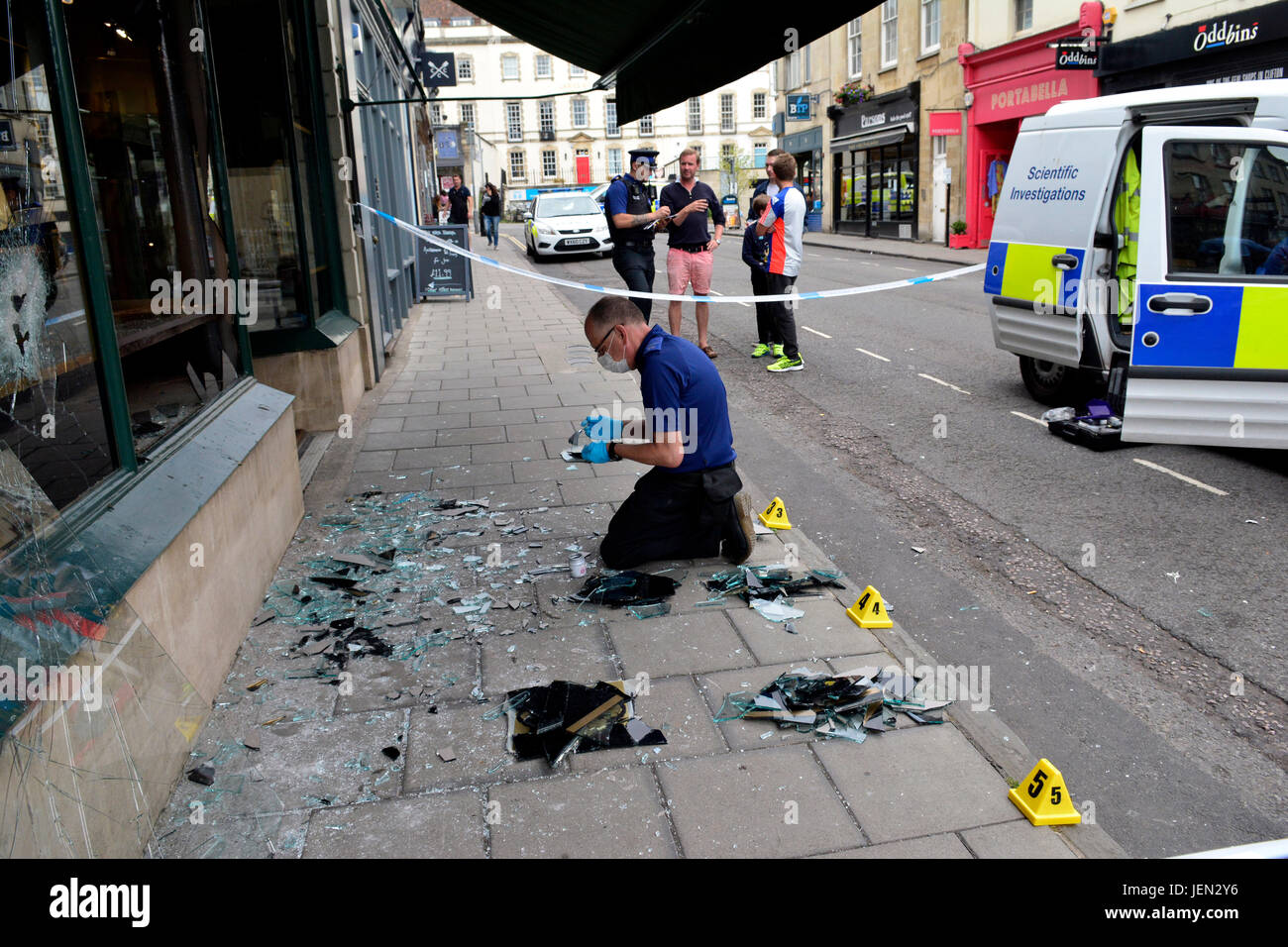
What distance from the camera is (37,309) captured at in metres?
3.02

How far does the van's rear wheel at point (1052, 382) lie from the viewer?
7602mm

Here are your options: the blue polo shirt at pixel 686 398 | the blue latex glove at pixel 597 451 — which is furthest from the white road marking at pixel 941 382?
the blue latex glove at pixel 597 451

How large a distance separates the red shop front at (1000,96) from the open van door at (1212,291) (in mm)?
15576

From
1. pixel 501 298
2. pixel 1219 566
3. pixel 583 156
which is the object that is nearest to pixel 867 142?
pixel 501 298

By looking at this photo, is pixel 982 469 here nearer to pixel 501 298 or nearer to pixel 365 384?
pixel 365 384

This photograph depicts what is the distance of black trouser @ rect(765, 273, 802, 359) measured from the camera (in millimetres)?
9703

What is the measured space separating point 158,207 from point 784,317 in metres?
6.15

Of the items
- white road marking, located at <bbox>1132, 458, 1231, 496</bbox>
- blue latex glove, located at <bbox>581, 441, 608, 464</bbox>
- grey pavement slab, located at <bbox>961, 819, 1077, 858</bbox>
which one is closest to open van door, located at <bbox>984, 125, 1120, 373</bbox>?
white road marking, located at <bbox>1132, 458, 1231, 496</bbox>

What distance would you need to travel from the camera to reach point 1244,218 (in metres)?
5.99

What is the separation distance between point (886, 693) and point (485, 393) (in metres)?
6.07

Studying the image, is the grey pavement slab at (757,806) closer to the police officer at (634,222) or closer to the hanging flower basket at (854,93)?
the police officer at (634,222)

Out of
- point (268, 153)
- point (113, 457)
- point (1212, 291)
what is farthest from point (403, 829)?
point (268, 153)

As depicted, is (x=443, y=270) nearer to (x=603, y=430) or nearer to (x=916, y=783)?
(x=603, y=430)
